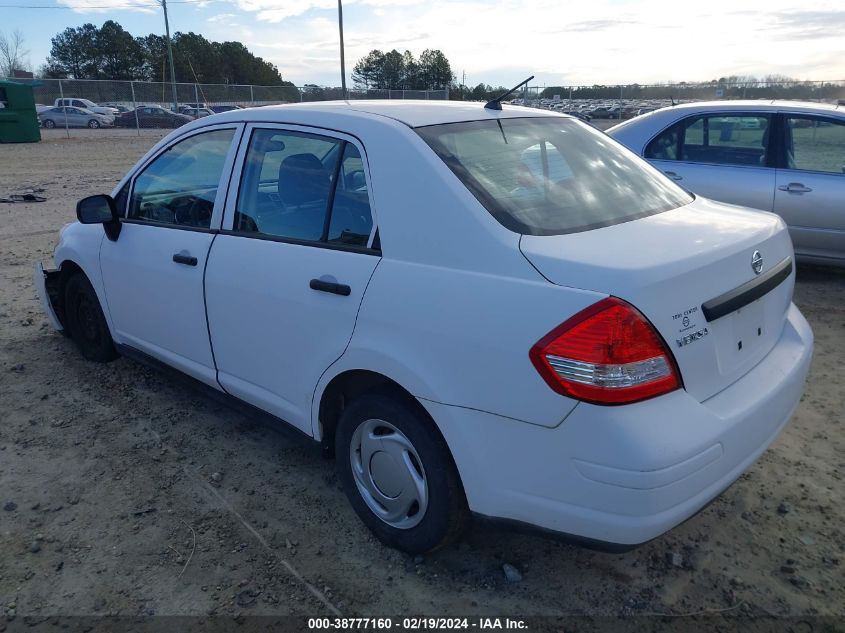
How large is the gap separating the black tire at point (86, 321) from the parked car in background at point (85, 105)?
34054 millimetres

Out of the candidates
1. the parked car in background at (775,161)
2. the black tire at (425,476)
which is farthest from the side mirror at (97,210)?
the parked car in background at (775,161)

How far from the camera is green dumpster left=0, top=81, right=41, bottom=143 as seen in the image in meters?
24.5

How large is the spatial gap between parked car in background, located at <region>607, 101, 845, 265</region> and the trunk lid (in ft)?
12.3

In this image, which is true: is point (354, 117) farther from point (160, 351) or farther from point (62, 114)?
point (62, 114)

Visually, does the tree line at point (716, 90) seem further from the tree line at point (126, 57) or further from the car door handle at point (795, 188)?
the tree line at point (126, 57)

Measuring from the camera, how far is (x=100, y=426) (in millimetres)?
3990

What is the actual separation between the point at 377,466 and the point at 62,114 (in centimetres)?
3691

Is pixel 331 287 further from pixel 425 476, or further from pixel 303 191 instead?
pixel 425 476

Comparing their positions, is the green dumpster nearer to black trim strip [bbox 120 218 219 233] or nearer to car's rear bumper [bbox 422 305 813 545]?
black trim strip [bbox 120 218 219 233]

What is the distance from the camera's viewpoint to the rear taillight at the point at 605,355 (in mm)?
2078

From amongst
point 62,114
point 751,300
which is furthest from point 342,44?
point 751,300

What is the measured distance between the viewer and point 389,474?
274 centimetres

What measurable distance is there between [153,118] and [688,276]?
36.7m

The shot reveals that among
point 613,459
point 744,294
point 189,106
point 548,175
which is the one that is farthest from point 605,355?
point 189,106
